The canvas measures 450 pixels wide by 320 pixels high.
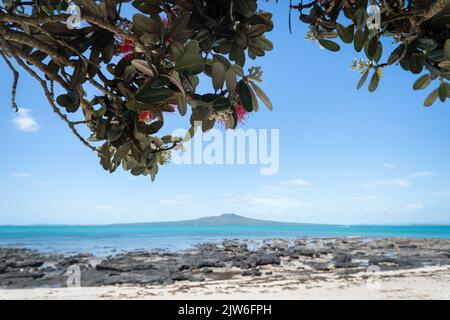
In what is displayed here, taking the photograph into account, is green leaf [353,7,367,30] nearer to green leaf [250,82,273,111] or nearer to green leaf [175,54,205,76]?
green leaf [250,82,273,111]

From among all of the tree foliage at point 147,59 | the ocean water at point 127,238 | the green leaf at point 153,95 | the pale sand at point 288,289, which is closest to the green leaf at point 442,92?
the tree foliage at point 147,59

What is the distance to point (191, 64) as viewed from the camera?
0.60 meters

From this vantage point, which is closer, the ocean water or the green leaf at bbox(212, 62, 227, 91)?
the green leaf at bbox(212, 62, 227, 91)

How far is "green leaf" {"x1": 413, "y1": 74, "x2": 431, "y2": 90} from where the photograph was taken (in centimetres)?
98

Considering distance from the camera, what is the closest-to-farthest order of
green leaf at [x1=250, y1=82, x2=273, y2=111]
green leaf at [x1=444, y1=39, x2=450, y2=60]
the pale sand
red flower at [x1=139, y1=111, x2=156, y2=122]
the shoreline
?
green leaf at [x1=444, y1=39, x2=450, y2=60]
green leaf at [x1=250, y1=82, x2=273, y2=111]
red flower at [x1=139, y1=111, x2=156, y2=122]
the pale sand
the shoreline

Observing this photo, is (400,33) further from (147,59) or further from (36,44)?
(36,44)

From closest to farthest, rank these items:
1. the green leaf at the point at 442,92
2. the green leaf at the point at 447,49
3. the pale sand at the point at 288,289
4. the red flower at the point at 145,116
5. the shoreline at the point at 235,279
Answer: the green leaf at the point at 447,49 → the green leaf at the point at 442,92 → the red flower at the point at 145,116 → the pale sand at the point at 288,289 → the shoreline at the point at 235,279

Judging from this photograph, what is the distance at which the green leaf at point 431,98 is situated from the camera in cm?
102

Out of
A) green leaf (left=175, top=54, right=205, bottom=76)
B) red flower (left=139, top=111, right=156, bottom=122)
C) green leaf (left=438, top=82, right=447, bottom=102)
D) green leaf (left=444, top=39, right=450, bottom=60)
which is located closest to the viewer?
green leaf (left=175, top=54, right=205, bottom=76)

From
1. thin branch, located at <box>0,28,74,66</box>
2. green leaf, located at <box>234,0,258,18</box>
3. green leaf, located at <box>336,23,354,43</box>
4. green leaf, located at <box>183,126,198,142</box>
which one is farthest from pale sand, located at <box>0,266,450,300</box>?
green leaf, located at <box>234,0,258,18</box>

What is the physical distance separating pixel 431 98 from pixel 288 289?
4.89 meters

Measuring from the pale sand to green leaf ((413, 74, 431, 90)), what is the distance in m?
4.29

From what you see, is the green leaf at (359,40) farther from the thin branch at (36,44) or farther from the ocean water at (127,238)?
the ocean water at (127,238)
